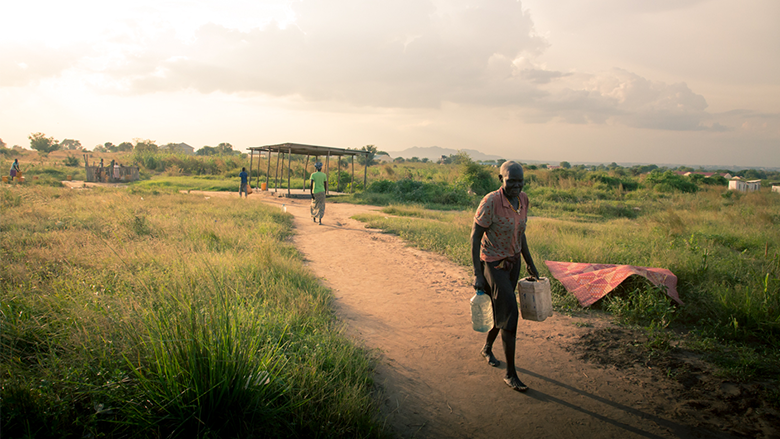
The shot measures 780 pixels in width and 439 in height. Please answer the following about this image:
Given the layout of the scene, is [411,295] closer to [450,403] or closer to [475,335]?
[475,335]

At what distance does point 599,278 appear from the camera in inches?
212

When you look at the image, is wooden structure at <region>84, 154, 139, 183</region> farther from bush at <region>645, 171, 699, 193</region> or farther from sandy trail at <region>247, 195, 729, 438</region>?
bush at <region>645, 171, 699, 193</region>

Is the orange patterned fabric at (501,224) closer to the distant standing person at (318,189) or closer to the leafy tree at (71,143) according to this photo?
the distant standing person at (318,189)

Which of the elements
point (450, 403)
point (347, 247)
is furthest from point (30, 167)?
point (450, 403)

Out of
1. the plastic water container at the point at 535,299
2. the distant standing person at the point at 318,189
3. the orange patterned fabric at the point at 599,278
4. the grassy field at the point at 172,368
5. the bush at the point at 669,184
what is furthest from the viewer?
the bush at the point at 669,184

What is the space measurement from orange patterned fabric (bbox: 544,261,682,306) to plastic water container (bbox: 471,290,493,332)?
221 centimetres

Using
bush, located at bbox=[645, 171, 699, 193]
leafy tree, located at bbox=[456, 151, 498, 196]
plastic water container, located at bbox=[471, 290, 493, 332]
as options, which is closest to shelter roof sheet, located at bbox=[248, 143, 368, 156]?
leafy tree, located at bbox=[456, 151, 498, 196]

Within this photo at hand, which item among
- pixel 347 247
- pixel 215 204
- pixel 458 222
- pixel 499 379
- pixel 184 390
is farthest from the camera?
pixel 215 204

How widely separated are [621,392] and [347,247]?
650cm

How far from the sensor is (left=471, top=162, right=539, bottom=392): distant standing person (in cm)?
333

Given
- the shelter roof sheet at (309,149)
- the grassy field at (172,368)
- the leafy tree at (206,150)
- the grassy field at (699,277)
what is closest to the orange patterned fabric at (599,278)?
the grassy field at (699,277)

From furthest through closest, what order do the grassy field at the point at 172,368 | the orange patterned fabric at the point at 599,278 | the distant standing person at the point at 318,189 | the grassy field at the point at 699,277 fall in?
the distant standing person at the point at 318,189 < the orange patterned fabric at the point at 599,278 < the grassy field at the point at 699,277 < the grassy field at the point at 172,368

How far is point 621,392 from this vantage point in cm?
334

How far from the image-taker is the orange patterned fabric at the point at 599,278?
509 centimetres
